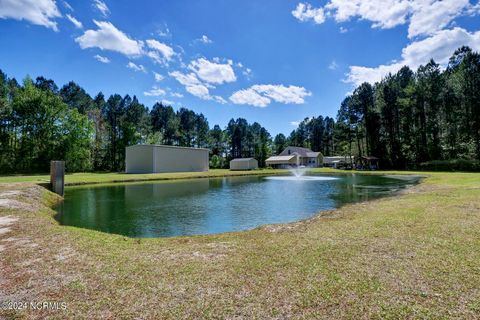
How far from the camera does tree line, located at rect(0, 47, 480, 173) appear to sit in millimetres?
35469

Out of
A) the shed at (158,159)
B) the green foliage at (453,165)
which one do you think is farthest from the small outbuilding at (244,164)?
the green foliage at (453,165)

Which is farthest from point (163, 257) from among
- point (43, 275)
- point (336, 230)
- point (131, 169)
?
point (131, 169)

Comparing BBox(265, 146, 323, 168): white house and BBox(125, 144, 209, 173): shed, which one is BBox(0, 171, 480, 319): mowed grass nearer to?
BBox(125, 144, 209, 173): shed

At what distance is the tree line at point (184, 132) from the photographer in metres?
35.5

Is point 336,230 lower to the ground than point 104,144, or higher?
lower

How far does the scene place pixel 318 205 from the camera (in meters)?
12.8

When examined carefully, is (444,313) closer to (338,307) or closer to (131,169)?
(338,307)

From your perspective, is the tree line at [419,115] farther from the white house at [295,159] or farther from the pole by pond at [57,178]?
the pole by pond at [57,178]

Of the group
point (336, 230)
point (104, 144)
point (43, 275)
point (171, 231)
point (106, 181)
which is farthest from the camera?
point (104, 144)

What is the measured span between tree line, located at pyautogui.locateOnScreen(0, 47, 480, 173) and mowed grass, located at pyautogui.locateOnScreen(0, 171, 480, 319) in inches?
1472

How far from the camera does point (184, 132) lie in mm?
65562

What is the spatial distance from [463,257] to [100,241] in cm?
706

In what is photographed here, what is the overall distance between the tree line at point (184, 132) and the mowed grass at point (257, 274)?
37378 millimetres

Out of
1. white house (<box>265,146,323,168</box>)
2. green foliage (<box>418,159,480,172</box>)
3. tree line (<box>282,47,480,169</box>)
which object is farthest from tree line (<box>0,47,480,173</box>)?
white house (<box>265,146,323,168</box>)
